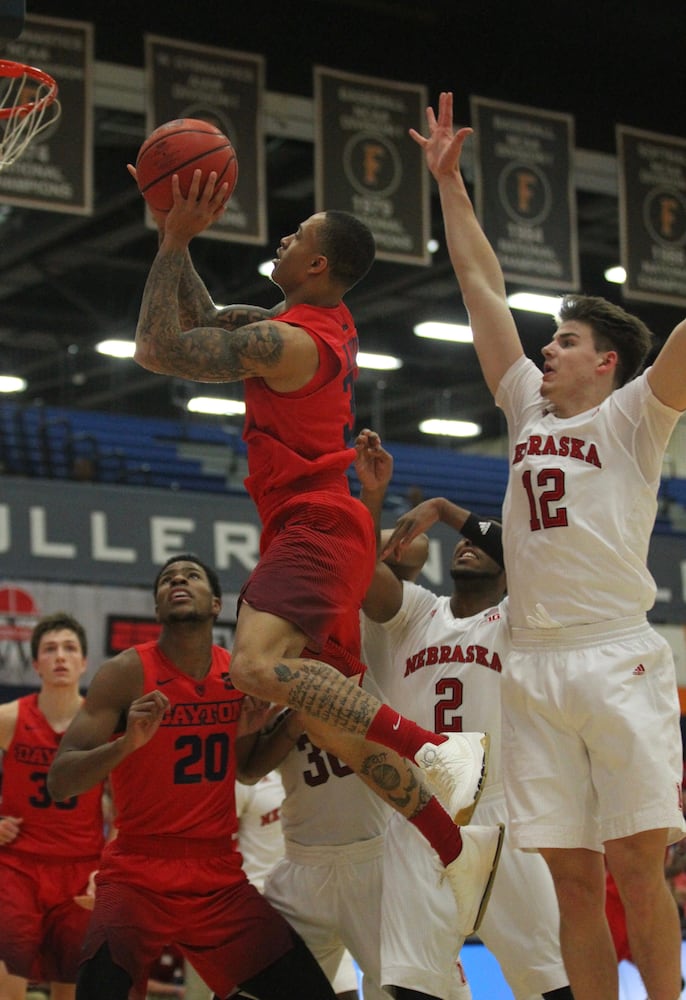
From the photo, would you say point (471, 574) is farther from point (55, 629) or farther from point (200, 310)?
point (55, 629)

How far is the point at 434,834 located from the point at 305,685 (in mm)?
688

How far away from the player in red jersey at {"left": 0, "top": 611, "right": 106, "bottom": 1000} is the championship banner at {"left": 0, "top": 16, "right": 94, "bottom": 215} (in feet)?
14.7

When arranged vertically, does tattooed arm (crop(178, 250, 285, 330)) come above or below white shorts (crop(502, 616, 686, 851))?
above

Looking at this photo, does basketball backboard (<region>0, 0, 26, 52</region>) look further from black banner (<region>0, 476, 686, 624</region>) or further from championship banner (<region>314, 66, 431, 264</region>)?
black banner (<region>0, 476, 686, 624</region>)

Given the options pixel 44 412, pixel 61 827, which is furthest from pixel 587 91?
pixel 61 827

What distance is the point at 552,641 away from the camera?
4469 mm

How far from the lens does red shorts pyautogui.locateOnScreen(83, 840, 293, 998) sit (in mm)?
5051

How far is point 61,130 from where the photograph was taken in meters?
10.8

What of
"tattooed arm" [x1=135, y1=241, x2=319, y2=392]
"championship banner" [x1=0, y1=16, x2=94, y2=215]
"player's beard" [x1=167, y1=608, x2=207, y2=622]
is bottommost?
"player's beard" [x1=167, y1=608, x2=207, y2=622]

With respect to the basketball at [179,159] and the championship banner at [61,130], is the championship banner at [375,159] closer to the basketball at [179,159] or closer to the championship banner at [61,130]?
the championship banner at [61,130]

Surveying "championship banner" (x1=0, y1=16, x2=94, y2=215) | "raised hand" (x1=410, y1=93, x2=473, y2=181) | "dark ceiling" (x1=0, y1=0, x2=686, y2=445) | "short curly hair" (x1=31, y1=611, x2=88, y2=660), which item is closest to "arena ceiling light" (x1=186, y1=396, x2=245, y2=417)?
"dark ceiling" (x1=0, y1=0, x2=686, y2=445)

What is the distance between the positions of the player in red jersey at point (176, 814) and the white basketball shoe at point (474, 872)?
0.70 m

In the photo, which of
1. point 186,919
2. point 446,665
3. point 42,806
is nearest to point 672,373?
point 446,665

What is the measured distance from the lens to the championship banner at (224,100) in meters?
11.0
